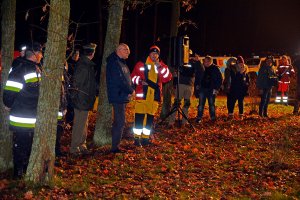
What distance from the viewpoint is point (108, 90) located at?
7742 millimetres

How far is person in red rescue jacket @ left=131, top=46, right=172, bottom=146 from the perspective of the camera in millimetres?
8508

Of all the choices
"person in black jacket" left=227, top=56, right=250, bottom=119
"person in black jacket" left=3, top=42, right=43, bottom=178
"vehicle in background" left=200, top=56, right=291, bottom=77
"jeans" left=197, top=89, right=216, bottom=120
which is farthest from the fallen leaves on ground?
A: "vehicle in background" left=200, top=56, right=291, bottom=77

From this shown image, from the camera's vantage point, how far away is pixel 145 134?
28.5ft

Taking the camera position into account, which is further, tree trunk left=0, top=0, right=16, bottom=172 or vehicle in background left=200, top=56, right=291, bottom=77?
vehicle in background left=200, top=56, right=291, bottom=77

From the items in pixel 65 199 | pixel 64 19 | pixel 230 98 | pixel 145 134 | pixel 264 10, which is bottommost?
pixel 65 199

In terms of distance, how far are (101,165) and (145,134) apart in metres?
1.81

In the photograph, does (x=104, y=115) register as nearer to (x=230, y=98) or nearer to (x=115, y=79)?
(x=115, y=79)

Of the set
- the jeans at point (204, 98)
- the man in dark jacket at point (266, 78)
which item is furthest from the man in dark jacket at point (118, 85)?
the man in dark jacket at point (266, 78)

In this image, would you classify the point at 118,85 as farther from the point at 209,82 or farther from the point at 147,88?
the point at 209,82

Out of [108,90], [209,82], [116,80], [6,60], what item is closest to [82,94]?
[108,90]

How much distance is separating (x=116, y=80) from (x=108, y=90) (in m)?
0.26

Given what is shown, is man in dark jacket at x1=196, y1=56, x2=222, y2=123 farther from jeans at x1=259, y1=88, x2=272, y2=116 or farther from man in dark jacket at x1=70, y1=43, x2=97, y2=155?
man in dark jacket at x1=70, y1=43, x2=97, y2=155

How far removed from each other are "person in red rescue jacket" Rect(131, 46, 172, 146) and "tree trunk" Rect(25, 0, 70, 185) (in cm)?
310

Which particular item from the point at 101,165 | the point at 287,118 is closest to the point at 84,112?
the point at 101,165
